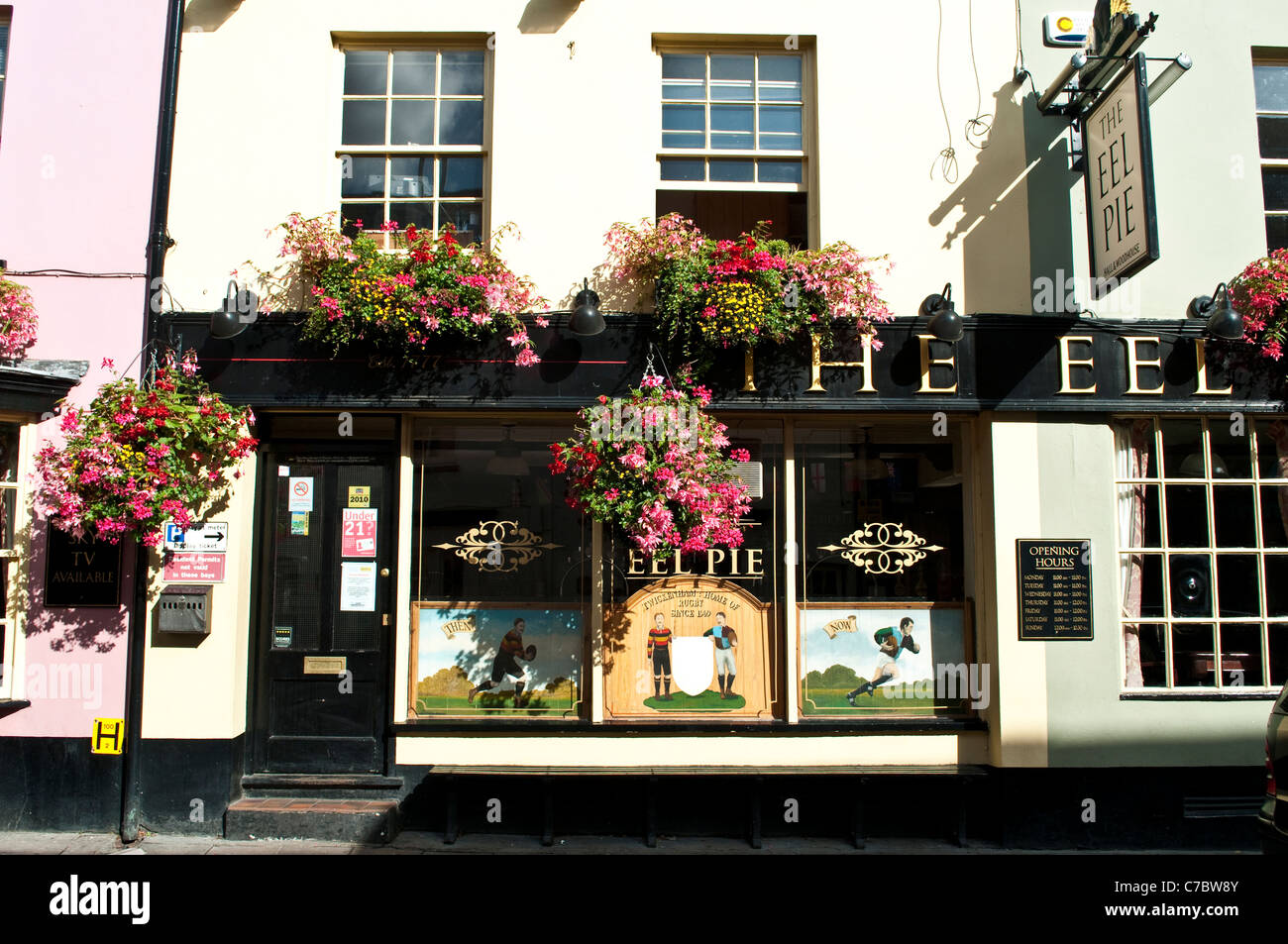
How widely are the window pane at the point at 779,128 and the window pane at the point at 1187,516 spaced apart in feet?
13.0

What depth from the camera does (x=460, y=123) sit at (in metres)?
7.12

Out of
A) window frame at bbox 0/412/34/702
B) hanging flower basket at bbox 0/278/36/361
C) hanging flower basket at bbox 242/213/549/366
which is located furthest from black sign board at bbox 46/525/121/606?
hanging flower basket at bbox 242/213/549/366

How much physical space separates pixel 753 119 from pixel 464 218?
2.43 m

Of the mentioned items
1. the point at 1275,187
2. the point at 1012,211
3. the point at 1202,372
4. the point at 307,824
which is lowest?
the point at 307,824

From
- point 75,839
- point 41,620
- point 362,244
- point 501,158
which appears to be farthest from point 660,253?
point 75,839

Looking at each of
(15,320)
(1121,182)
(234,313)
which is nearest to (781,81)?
(1121,182)

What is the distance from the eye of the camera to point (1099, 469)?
673 cm

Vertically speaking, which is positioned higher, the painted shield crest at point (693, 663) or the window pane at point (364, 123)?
the window pane at point (364, 123)

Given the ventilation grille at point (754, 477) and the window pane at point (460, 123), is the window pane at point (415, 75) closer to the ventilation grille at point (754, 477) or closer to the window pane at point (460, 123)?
the window pane at point (460, 123)

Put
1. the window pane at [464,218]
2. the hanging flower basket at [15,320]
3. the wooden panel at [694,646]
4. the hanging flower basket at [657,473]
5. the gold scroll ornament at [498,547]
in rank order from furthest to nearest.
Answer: the window pane at [464,218]
the gold scroll ornament at [498,547]
the wooden panel at [694,646]
the hanging flower basket at [15,320]
the hanging flower basket at [657,473]

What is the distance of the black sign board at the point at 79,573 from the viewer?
6488 mm

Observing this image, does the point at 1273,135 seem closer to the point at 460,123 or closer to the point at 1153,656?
the point at 1153,656

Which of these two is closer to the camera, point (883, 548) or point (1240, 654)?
point (1240, 654)

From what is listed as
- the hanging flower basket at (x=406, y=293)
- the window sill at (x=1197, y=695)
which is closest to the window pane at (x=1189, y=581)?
the window sill at (x=1197, y=695)
